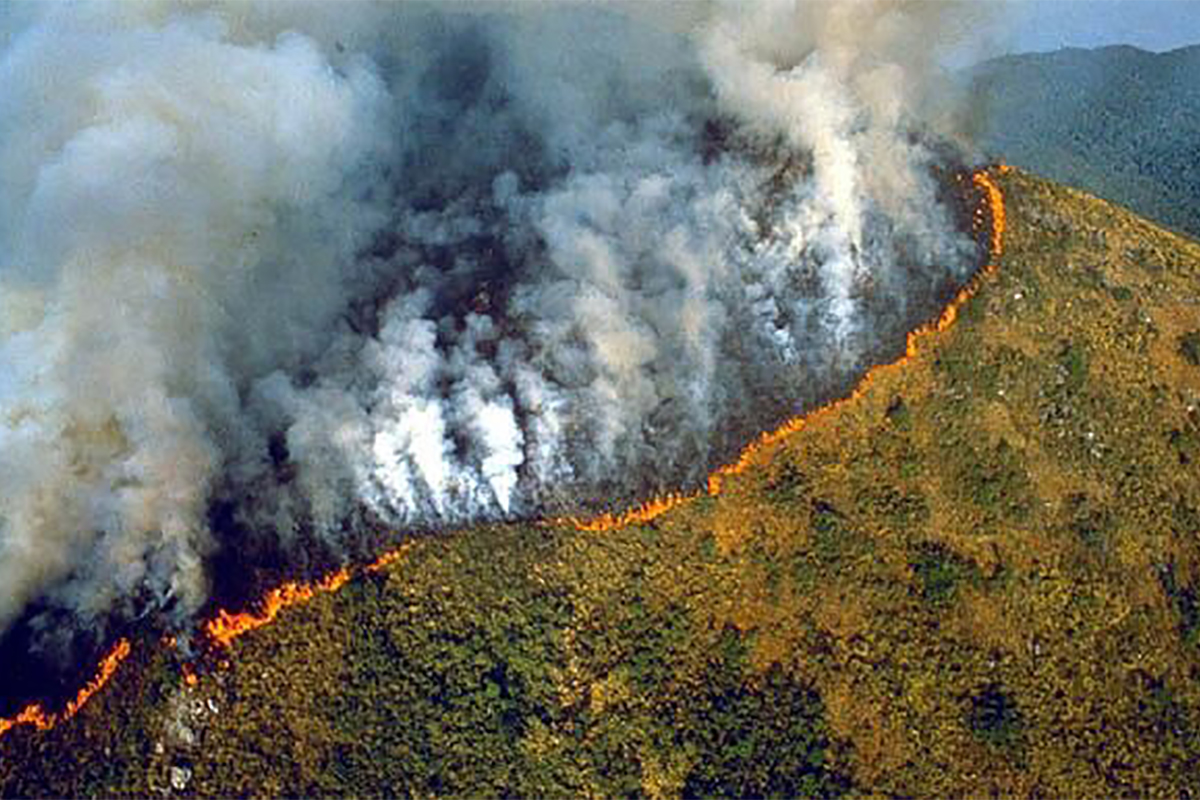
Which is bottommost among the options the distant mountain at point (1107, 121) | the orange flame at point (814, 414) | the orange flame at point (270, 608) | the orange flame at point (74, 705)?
the distant mountain at point (1107, 121)

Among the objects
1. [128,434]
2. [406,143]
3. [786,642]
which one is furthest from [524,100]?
[786,642]

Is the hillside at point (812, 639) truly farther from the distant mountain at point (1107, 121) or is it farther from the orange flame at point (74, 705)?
the distant mountain at point (1107, 121)

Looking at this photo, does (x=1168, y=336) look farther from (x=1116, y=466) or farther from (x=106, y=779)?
(x=106, y=779)

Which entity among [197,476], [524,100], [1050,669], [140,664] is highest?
[524,100]

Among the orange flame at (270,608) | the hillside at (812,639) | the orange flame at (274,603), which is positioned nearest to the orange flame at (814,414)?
the hillside at (812,639)

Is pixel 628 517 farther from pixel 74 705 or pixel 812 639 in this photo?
pixel 74 705

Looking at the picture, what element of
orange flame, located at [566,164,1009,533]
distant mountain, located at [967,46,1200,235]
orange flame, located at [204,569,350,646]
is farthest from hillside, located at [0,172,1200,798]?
distant mountain, located at [967,46,1200,235]
